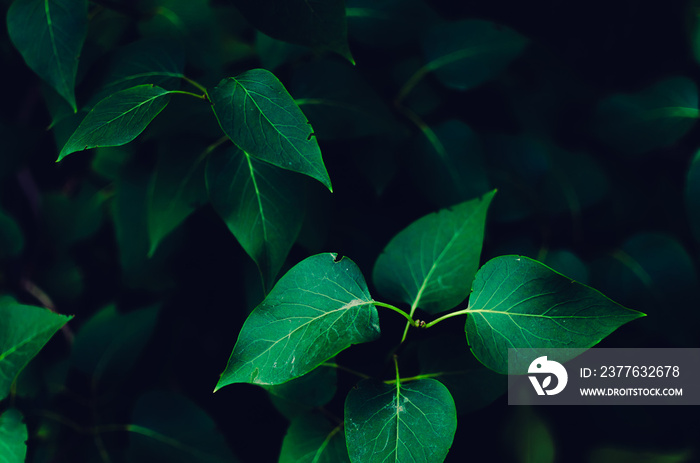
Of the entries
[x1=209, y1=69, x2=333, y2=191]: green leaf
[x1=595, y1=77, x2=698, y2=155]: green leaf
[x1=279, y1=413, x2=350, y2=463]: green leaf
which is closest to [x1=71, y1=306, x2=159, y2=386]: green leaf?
[x1=279, y1=413, x2=350, y2=463]: green leaf

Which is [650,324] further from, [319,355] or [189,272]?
[189,272]

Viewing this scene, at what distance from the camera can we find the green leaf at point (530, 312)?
49cm

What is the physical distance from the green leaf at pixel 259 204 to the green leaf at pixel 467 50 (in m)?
0.40

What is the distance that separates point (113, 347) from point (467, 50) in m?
0.87

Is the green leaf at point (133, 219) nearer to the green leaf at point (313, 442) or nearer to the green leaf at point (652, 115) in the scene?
the green leaf at point (313, 442)

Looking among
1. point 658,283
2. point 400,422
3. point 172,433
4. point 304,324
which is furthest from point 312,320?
point 658,283

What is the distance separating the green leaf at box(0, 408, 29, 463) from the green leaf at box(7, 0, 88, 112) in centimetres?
47

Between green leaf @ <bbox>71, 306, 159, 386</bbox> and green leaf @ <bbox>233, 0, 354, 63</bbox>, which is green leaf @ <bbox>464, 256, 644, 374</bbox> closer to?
green leaf @ <bbox>233, 0, 354, 63</bbox>

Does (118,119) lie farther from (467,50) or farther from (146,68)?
(467,50)

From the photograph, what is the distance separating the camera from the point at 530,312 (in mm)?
520

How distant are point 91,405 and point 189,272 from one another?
0.30 meters

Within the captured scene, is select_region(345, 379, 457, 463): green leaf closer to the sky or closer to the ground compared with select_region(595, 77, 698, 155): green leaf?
closer to the ground

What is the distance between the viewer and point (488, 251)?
911 mm

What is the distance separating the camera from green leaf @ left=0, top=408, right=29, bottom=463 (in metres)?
0.62
